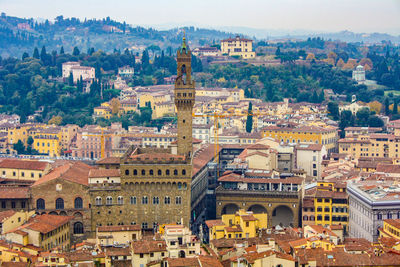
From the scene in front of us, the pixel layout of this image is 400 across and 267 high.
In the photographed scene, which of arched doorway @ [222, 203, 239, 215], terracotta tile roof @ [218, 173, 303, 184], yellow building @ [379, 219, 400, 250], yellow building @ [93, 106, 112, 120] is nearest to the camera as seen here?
yellow building @ [379, 219, 400, 250]

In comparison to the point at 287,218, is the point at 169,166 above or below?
above

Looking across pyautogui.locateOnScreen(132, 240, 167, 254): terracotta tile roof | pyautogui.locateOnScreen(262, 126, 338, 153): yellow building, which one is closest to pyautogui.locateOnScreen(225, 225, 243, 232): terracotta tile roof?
pyautogui.locateOnScreen(132, 240, 167, 254): terracotta tile roof

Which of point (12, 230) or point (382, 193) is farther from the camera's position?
point (382, 193)

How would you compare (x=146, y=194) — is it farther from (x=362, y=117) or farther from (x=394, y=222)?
(x=362, y=117)

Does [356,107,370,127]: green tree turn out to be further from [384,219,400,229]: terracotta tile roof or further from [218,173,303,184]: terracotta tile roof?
[384,219,400,229]: terracotta tile roof

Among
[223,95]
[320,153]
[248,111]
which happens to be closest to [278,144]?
[320,153]

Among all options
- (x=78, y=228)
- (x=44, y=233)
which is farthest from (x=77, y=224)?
(x=44, y=233)

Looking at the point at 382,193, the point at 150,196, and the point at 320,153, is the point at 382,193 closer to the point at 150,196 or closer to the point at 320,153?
the point at 150,196
